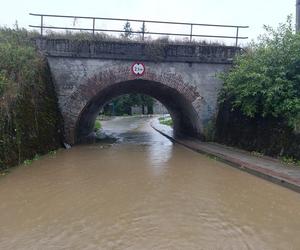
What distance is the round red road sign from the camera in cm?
1639

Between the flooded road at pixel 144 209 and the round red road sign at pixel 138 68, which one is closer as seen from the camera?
the flooded road at pixel 144 209

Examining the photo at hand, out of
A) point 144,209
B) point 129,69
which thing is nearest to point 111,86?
point 129,69

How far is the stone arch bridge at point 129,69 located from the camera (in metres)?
16.0

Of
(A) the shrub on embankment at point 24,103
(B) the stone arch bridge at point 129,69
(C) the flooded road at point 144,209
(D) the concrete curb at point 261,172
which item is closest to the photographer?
(C) the flooded road at point 144,209

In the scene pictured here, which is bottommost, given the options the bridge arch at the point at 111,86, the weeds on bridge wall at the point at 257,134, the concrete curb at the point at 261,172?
the concrete curb at the point at 261,172

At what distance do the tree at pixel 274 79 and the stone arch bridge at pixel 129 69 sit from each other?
10.8 ft

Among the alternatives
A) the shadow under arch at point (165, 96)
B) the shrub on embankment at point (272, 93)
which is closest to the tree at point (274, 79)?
the shrub on embankment at point (272, 93)

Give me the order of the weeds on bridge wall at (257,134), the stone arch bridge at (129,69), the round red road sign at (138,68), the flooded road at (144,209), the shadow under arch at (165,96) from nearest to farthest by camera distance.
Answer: the flooded road at (144,209)
the weeds on bridge wall at (257,134)
the stone arch bridge at (129,69)
the round red road sign at (138,68)
the shadow under arch at (165,96)

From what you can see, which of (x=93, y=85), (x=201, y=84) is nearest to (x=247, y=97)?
(x=201, y=84)

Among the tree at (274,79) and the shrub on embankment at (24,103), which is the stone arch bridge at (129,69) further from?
the tree at (274,79)

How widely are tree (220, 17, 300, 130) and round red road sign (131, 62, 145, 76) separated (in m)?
4.64

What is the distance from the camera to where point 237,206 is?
674 centimetres

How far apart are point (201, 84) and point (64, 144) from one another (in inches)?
260

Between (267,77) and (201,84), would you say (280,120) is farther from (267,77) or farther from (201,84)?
(201,84)
